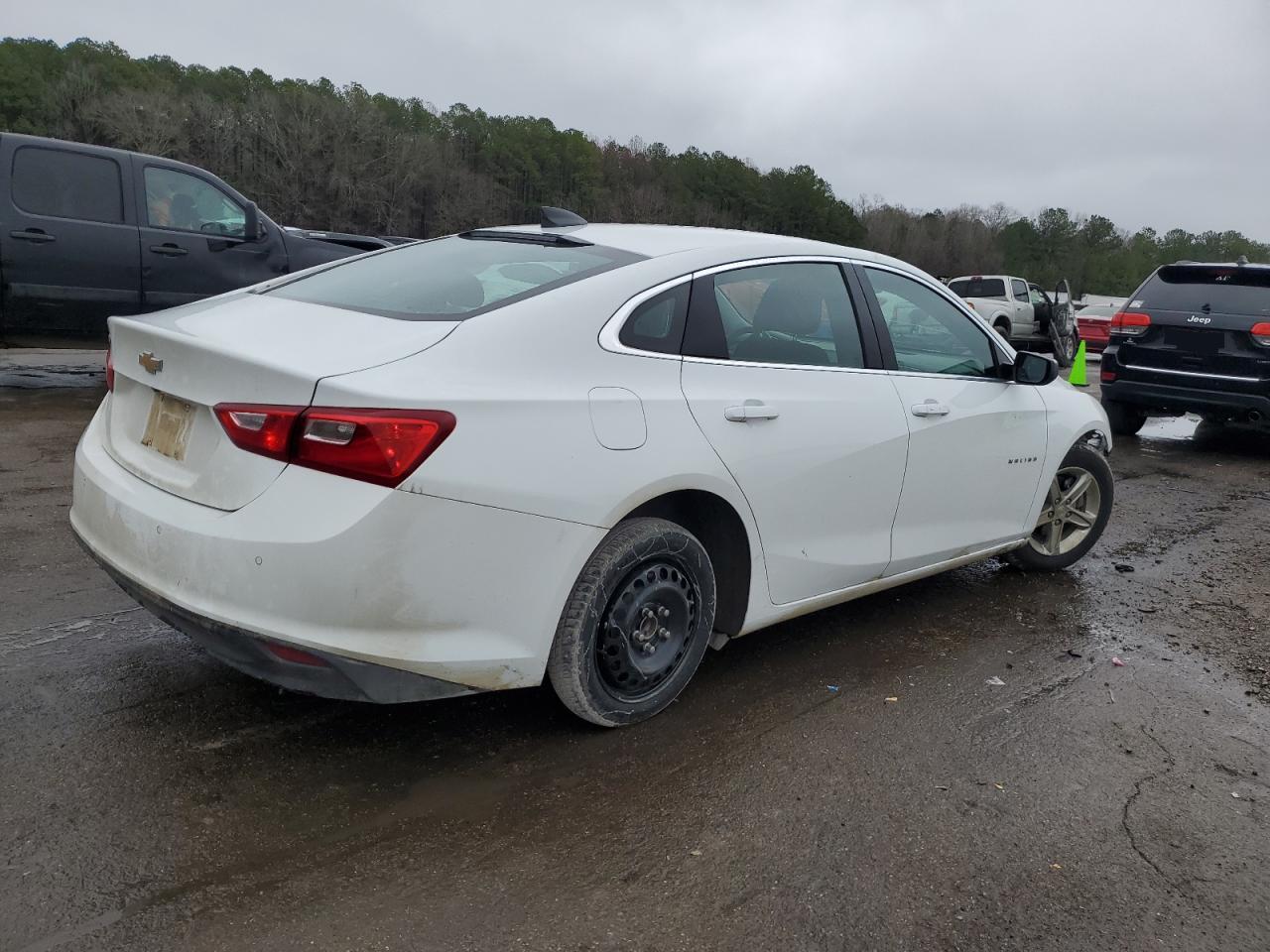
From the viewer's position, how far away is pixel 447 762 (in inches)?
114

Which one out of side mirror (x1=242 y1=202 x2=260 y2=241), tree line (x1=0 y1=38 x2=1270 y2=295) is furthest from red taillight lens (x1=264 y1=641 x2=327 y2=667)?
tree line (x1=0 y1=38 x2=1270 y2=295)

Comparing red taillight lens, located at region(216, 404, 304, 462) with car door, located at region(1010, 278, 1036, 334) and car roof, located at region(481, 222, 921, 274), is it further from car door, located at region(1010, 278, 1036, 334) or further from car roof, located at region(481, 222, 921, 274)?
car door, located at region(1010, 278, 1036, 334)

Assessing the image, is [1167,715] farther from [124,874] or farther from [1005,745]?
[124,874]

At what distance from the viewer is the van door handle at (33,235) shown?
758 cm

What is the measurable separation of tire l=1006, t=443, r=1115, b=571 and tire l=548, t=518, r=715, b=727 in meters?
2.47

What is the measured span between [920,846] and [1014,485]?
2247 mm

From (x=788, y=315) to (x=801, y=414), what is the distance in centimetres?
42

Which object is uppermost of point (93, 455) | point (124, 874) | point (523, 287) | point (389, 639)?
point (523, 287)

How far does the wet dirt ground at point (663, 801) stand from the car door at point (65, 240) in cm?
447

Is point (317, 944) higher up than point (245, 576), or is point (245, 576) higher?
point (245, 576)

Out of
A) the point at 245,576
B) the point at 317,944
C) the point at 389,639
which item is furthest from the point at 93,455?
the point at 317,944

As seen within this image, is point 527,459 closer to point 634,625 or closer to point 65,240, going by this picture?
point 634,625

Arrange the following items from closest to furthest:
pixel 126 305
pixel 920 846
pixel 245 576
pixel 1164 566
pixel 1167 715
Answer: pixel 245 576, pixel 920 846, pixel 1167 715, pixel 1164 566, pixel 126 305

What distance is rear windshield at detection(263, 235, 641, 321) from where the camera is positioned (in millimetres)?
2947
